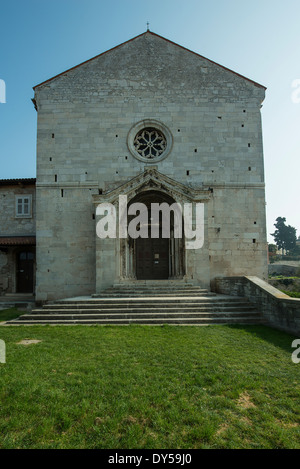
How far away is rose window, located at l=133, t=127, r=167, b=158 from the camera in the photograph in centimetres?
1644

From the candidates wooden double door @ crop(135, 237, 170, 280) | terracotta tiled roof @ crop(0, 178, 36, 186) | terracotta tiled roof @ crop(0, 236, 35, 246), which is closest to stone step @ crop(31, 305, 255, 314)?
wooden double door @ crop(135, 237, 170, 280)

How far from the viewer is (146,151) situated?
54.9ft

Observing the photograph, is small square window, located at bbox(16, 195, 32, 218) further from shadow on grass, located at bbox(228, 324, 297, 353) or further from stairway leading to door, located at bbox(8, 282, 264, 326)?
shadow on grass, located at bbox(228, 324, 297, 353)

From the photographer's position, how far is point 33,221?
717 inches

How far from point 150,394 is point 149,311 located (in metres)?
5.91

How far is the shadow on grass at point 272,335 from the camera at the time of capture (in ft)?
23.6

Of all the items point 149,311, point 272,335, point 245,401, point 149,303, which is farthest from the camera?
Result: point 149,303

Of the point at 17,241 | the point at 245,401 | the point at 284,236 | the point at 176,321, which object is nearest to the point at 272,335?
the point at 176,321

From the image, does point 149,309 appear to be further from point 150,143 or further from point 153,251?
point 150,143

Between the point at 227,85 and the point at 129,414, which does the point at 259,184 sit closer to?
the point at 227,85

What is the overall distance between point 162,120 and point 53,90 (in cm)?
659
